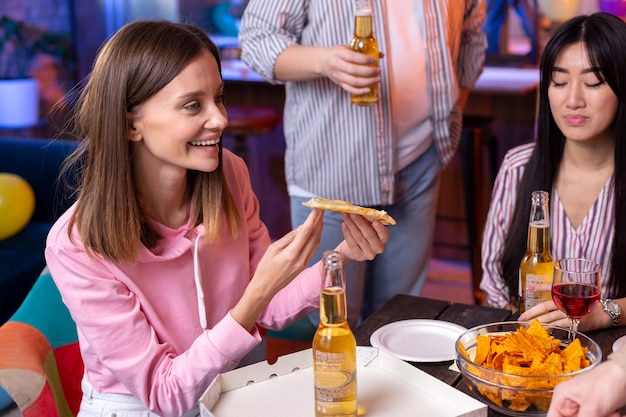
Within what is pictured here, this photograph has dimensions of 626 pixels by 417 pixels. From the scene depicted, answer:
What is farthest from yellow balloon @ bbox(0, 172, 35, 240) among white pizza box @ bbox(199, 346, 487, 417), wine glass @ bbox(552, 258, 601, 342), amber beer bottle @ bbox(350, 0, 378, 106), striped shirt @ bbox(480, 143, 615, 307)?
wine glass @ bbox(552, 258, 601, 342)

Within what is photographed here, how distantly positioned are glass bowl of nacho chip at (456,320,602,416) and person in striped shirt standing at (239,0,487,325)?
1.13 m

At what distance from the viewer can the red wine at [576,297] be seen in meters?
1.53

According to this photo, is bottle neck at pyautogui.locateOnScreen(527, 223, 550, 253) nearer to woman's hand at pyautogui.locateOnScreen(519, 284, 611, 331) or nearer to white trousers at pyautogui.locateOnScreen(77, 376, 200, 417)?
woman's hand at pyautogui.locateOnScreen(519, 284, 611, 331)

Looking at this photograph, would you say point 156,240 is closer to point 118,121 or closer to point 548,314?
point 118,121

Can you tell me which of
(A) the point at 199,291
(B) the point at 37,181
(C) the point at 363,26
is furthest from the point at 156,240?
(B) the point at 37,181

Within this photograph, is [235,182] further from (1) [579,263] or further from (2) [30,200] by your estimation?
(2) [30,200]

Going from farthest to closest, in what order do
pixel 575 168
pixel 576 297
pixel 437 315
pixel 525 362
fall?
pixel 575 168 < pixel 437 315 < pixel 576 297 < pixel 525 362

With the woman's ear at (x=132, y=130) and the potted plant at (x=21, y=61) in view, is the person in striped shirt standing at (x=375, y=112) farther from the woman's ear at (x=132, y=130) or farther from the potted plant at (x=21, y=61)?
the potted plant at (x=21, y=61)

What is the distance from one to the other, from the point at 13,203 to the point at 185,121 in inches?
87.8

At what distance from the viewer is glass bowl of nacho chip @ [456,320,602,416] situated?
1.29 meters

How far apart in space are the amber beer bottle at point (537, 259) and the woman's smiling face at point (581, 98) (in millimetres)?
530

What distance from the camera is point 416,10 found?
8.17 ft

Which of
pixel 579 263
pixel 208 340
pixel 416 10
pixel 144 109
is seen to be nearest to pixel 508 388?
pixel 579 263

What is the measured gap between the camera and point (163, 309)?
174 centimetres
